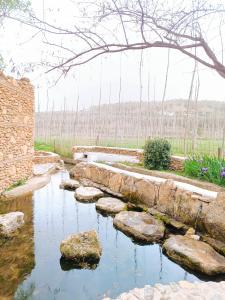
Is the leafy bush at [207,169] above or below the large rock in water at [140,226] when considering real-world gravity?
above

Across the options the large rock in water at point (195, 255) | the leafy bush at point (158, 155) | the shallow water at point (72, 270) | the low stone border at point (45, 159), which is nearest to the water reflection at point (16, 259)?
the shallow water at point (72, 270)

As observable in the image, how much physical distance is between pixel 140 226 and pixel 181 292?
93.0 inches

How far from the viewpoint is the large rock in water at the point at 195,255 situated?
3.75 metres

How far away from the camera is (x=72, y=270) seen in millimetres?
3846

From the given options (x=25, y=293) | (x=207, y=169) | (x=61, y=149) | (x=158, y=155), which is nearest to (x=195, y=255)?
(x=25, y=293)

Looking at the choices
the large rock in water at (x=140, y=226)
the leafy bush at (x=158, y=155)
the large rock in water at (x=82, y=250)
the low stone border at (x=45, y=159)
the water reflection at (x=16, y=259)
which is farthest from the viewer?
the low stone border at (x=45, y=159)

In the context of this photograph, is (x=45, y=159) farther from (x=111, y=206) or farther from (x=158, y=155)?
(x=111, y=206)

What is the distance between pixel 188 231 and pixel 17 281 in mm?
2929

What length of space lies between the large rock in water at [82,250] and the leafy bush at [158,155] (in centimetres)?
519

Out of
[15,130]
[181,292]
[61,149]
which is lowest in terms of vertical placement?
[181,292]

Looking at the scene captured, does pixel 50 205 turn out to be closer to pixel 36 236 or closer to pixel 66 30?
pixel 36 236

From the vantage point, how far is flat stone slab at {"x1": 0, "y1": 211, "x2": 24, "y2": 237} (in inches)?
187

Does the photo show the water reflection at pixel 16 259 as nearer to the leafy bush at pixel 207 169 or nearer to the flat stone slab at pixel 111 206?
the flat stone slab at pixel 111 206

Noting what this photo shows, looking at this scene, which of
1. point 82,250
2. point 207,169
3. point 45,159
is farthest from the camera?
point 45,159
